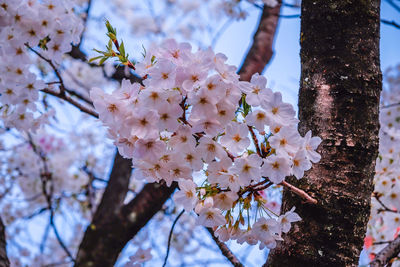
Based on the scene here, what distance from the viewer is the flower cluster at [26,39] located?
4.87ft

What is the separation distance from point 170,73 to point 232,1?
297 cm

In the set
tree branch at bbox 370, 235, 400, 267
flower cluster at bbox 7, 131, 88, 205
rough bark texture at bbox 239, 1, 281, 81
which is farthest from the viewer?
flower cluster at bbox 7, 131, 88, 205

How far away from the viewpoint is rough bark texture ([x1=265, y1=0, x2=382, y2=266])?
2.99 feet

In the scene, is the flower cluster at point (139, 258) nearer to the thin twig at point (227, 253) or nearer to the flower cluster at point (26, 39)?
the thin twig at point (227, 253)

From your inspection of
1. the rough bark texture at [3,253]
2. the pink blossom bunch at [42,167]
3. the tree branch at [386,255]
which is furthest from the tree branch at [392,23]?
the pink blossom bunch at [42,167]

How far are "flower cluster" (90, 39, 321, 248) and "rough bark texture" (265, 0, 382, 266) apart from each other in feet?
0.45

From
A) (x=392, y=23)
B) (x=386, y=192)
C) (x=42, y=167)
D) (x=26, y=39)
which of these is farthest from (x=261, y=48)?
(x=42, y=167)

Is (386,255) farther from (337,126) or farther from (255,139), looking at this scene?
(255,139)

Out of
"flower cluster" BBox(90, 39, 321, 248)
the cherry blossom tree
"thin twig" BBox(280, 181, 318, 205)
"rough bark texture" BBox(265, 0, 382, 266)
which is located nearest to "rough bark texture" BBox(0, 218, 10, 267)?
the cherry blossom tree

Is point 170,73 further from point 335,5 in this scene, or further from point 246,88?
point 335,5

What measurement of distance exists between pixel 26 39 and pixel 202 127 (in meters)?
1.17

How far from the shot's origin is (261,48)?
324cm

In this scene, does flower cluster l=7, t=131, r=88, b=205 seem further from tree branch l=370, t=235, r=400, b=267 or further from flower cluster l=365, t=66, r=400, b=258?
tree branch l=370, t=235, r=400, b=267

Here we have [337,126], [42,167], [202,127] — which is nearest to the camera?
[202,127]
